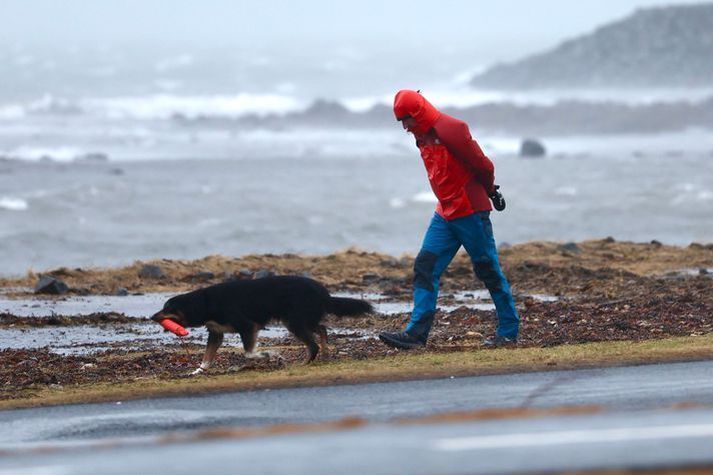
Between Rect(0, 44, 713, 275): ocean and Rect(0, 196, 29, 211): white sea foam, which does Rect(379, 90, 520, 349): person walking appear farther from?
Rect(0, 196, 29, 211): white sea foam

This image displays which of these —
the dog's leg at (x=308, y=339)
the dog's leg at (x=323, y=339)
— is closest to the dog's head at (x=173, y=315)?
the dog's leg at (x=308, y=339)

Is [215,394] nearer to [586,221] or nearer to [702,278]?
[702,278]

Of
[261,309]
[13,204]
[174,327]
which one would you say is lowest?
[174,327]

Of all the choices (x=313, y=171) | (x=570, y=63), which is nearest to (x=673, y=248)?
(x=313, y=171)

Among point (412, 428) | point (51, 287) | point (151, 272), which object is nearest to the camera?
point (412, 428)

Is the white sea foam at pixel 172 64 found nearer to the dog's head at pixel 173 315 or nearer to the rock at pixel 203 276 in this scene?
the rock at pixel 203 276

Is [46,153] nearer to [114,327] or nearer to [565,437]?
[114,327]

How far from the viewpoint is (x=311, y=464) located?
678 cm

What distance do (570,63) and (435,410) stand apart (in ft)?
375

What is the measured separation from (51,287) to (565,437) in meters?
11.1

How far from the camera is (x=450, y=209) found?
36.9ft

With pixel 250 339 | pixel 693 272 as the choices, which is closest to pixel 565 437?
pixel 250 339

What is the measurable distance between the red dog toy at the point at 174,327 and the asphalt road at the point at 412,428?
141cm

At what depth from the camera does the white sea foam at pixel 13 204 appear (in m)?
35.0
